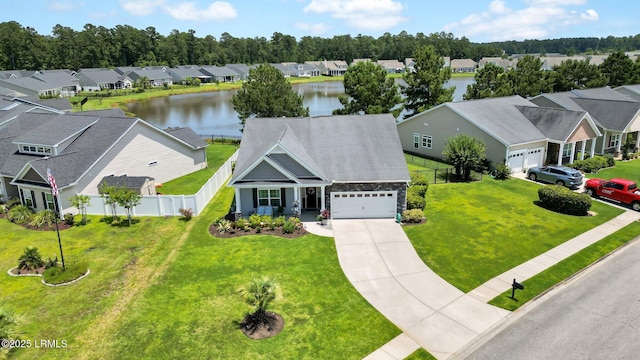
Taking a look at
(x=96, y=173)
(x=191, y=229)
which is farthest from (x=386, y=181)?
(x=96, y=173)

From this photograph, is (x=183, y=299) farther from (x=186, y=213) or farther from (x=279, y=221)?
(x=186, y=213)

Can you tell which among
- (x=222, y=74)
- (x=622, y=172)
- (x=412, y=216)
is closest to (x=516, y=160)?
(x=622, y=172)

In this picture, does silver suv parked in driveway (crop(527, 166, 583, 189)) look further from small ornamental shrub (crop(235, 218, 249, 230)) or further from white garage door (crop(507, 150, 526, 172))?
small ornamental shrub (crop(235, 218, 249, 230))

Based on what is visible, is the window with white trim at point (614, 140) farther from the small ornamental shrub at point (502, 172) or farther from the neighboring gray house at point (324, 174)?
the neighboring gray house at point (324, 174)

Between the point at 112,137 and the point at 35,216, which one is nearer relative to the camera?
the point at 35,216

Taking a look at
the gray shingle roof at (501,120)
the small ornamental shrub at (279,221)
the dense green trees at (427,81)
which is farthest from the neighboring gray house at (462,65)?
the small ornamental shrub at (279,221)

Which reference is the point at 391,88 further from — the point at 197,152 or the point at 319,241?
the point at 319,241
